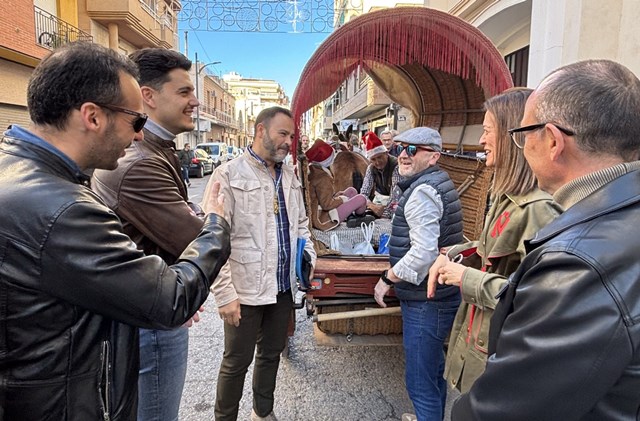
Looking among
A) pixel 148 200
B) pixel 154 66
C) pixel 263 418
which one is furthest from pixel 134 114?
pixel 263 418

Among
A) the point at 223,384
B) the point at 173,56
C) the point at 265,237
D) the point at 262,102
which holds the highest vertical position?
the point at 262,102

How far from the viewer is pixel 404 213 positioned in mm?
2535

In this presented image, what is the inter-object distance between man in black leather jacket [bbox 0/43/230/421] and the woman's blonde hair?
1.35 m

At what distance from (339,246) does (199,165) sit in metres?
21.4

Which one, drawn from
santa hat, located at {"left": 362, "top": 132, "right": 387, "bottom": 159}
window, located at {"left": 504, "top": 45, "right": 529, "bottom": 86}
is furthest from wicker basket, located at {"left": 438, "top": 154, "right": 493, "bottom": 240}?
window, located at {"left": 504, "top": 45, "right": 529, "bottom": 86}

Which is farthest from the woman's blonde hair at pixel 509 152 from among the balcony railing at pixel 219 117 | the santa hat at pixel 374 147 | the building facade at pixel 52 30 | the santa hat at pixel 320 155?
the balcony railing at pixel 219 117

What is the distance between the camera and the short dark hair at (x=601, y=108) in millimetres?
1055

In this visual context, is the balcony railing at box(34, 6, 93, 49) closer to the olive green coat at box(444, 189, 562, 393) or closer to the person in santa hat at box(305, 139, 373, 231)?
the person in santa hat at box(305, 139, 373, 231)

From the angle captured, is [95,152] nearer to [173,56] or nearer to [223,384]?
[173,56]

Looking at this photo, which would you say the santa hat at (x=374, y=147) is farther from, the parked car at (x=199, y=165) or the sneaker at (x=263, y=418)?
the parked car at (x=199, y=165)

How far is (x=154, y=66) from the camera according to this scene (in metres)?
1.99

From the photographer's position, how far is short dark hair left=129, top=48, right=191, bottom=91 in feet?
6.46

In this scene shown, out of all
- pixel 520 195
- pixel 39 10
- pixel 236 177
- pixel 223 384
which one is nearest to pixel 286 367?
pixel 223 384

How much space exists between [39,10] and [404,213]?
670 inches
